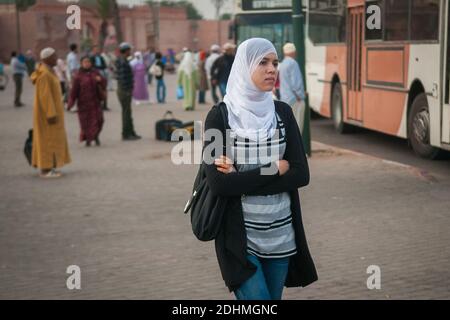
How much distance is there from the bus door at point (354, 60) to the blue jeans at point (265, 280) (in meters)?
12.6


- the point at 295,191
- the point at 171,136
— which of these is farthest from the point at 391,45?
the point at 295,191

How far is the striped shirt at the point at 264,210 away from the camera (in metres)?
4.26

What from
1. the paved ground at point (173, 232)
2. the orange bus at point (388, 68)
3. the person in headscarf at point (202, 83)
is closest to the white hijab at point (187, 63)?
the person in headscarf at point (202, 83)

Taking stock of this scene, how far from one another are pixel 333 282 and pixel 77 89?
10.6 meters

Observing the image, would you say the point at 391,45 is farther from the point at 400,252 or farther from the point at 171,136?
the point at 400,252

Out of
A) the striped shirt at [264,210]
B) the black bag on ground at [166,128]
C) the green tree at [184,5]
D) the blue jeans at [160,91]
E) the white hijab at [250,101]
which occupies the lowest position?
the blue jeans at [160,91]

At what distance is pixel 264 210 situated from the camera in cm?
426

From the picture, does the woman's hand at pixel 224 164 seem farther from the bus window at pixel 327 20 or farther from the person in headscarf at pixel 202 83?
the person in headscarf at pixel 202 83

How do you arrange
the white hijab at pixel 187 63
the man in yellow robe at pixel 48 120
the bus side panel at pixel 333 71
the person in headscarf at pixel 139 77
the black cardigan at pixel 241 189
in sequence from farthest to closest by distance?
the person in headscarf at pixel 139 77
the white hijab at pixel 187 63
the bus side panel at pixel 333 71
the man in yellow robe at pixel 48 120
the black cardigan at pixel 241 189

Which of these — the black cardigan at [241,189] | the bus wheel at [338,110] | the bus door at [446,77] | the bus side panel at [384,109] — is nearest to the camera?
the black cardigan at [241,189]

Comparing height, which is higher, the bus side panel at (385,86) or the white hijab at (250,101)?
the white hijab at (250,101)

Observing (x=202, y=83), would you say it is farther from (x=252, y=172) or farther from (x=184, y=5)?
(x=184, y=5)

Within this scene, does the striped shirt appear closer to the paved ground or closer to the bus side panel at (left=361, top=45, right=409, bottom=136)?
the paved ground
